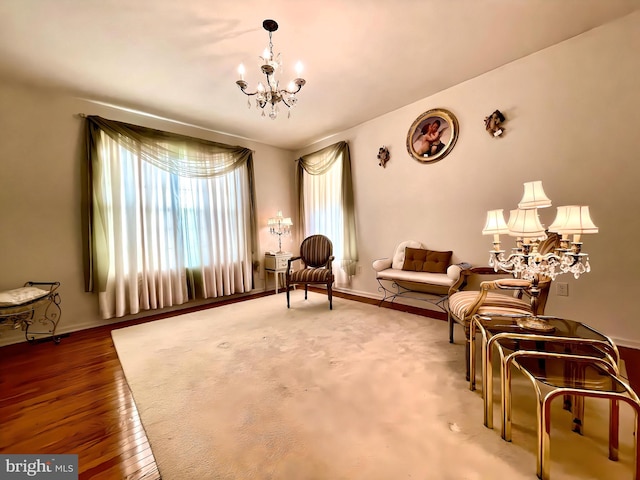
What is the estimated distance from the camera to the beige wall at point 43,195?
2.74 metres

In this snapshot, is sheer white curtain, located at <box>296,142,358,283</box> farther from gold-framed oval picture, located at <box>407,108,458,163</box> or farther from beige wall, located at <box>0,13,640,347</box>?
gold-framed oval picture, located at <box>407,108,458,163</box>

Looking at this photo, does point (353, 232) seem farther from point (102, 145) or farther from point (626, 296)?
point (102, 145)

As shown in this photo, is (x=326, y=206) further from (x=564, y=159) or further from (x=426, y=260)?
(x=564, y=159)

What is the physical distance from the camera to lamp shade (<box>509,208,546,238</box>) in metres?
1.65

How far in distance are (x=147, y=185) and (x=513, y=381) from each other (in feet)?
14.7

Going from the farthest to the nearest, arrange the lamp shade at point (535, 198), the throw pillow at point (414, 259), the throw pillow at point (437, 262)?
1. the throw pillow at point (414, 259)
2. the throw pillow at point (437, 262)
3. the lamp shade at point (535, 198)

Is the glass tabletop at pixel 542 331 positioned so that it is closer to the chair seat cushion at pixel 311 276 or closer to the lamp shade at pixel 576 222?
the lamp shade at pixel 576 222

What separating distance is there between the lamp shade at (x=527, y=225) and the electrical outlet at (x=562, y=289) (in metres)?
1.34

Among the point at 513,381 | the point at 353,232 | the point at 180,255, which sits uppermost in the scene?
the point at 353,232

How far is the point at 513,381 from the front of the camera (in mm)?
1806

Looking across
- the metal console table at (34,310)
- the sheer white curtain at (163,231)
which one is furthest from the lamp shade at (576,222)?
the metal console table at (34,310)

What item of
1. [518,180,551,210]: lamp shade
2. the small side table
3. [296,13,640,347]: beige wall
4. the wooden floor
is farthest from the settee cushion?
the small side table

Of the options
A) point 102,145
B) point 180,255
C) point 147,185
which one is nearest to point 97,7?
point 102,145

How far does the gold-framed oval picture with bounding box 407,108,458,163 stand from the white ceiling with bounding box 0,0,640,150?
1.06ft
